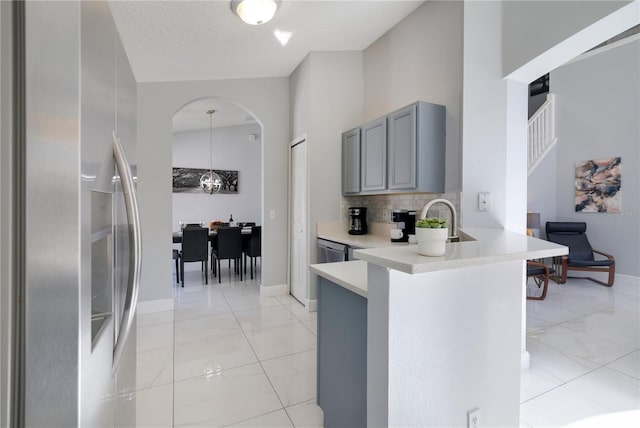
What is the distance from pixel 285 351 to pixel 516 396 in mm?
1783

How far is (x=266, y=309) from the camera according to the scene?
3.80 meters

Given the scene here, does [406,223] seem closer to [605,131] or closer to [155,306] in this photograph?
[155,306]

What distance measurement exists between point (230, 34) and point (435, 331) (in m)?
3.21

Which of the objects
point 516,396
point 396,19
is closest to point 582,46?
point 396,19

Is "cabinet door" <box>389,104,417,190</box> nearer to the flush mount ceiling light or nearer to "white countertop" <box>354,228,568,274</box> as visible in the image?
the flush mount ceiling light

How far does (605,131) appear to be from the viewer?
5410 millimetres

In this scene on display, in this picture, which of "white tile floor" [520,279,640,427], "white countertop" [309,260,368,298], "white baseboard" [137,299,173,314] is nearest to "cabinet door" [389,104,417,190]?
"white countertop" [309,260,368,298]

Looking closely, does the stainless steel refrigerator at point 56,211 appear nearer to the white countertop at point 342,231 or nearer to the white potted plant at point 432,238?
the white potted plant at point 432,238

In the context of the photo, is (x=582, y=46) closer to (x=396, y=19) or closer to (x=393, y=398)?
(x=396, y=19)

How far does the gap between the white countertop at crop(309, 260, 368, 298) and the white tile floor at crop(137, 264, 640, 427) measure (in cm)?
93

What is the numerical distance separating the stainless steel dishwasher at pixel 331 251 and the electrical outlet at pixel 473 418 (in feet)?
6.50

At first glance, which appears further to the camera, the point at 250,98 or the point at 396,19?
the point at 250,98

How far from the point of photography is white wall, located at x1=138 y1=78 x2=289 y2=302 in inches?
146

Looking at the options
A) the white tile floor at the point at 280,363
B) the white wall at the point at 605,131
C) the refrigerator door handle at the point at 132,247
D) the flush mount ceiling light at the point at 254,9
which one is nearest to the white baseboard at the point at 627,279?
the white wall at the point at 605,131
